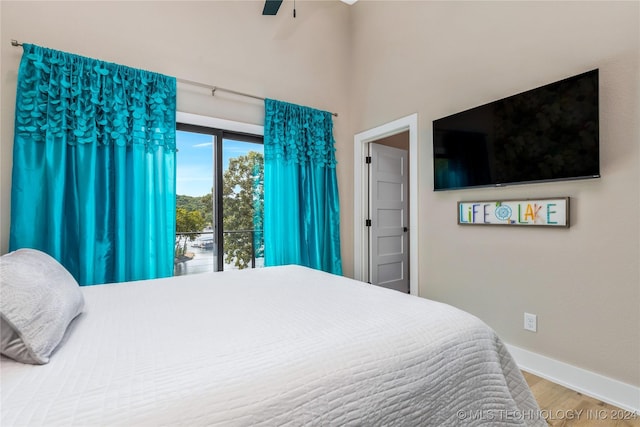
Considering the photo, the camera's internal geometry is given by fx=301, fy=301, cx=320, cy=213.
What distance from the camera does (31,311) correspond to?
86 centimetres

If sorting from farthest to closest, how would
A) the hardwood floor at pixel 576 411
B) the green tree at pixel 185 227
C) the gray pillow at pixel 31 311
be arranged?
the green tree at pixel 185 227
the hardwood floor at pixel 576 411
the gray pillow at pixel 31 311

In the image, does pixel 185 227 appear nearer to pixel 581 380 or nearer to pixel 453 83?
pixel 453 83

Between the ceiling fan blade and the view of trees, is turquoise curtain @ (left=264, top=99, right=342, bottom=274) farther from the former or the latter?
the ceiling fan blade

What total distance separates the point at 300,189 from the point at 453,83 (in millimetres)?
1744

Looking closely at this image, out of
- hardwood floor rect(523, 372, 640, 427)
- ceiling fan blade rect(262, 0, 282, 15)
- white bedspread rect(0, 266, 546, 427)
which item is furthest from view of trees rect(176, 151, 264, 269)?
hardwood floor rect(523, 372, 640, 427)

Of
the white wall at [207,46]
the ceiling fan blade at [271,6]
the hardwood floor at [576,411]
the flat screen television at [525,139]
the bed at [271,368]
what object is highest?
the ceiling fan blade at [271,6]

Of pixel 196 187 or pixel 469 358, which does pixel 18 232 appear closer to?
pixel 196 187

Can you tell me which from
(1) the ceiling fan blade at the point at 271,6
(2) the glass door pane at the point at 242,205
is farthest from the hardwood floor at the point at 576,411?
Result: (1) the ceiling fan blade at the point at 271,6

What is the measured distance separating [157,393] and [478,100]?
2.73m

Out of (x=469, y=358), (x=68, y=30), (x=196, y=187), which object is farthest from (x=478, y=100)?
(x=68, y=30)

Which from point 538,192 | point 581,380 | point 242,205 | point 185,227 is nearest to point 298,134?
point 242,205

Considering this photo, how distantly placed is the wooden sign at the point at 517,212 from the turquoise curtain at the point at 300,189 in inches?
57.0

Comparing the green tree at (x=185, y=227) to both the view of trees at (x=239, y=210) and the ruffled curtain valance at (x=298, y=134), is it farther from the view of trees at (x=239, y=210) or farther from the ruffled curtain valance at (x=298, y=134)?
the ruffled curtain valance at (x=298, y=134)

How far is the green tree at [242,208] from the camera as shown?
305 centimetres
